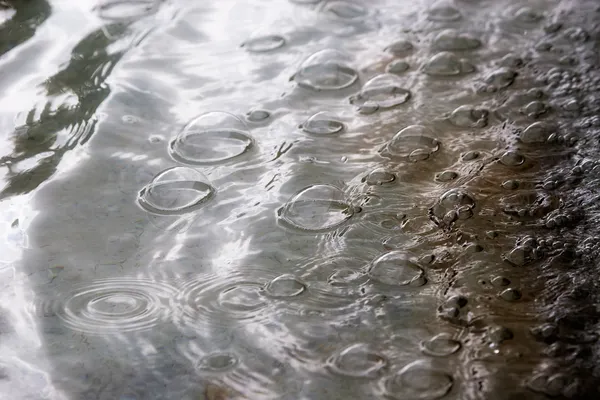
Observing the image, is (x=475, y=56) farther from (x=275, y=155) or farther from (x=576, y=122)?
(x=275, y=155)

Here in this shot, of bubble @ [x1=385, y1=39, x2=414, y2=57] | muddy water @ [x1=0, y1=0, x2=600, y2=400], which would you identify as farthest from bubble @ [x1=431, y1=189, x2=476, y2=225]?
bubble @ [x1=385, y1=39, x2=414, y2=57]

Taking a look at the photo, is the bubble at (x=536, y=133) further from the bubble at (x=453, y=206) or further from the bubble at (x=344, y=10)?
the bubble at (x=344, y=10)

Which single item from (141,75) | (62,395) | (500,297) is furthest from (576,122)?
(62,395)

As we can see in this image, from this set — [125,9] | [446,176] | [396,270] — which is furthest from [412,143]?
[125,9]

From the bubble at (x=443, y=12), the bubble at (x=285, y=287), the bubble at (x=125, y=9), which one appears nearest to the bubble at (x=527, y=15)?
the bubble at (x=443, y=12)

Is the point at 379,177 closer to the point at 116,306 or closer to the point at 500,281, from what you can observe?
the point at 500,281

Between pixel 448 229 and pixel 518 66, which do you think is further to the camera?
pixel 518 66

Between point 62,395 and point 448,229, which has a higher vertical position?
point 62,395
